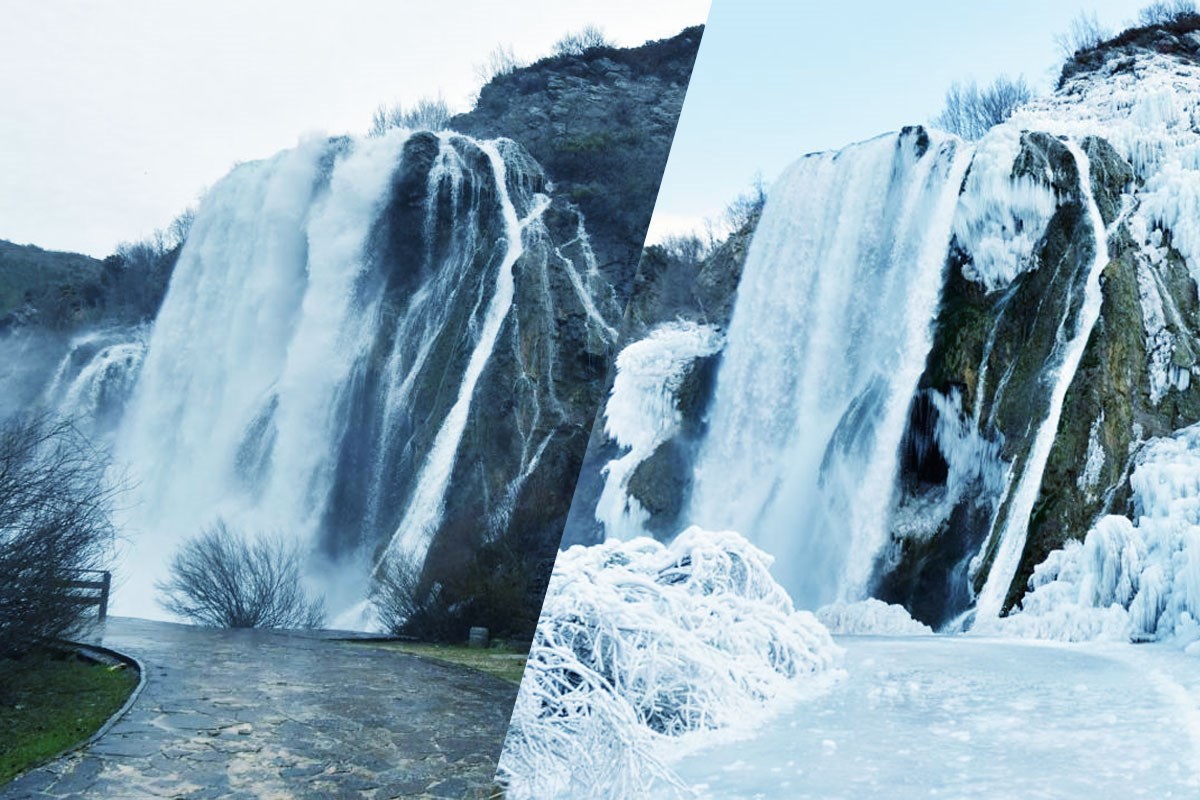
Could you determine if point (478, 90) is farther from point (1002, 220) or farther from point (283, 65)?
point (1002, 220)

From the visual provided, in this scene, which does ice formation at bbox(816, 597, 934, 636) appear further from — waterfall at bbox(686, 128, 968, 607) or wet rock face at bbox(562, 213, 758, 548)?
wet rock face at bbox(562, 213, 758, 548)

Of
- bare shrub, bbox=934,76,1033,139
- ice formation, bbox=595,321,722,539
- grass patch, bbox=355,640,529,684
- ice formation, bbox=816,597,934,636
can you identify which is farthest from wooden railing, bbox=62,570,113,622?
bare shrub, bbox=934,76,1033,139

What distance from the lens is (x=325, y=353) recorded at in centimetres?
342

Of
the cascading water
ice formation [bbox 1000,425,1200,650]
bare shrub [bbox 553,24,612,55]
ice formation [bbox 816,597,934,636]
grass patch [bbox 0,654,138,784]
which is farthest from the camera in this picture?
bare shrub [bbox 553,24,612,55]

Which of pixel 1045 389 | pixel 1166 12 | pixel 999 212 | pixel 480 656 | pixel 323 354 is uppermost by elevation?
pixel 1166 12

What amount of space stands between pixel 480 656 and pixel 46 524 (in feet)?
4.91

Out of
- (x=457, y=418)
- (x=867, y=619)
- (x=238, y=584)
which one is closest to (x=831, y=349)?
(x=867, y=619)

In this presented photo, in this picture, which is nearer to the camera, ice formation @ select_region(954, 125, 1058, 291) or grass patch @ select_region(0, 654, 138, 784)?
grass patch @ select_region(0, 654, 138, 784)

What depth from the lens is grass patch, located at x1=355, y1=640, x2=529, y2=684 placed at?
11.2ft

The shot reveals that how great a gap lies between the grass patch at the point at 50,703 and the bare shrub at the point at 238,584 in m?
0.36

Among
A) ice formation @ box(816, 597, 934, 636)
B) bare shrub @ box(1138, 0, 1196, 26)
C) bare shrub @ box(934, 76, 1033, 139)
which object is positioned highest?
bare shrub @ box(1138, 0, 1196, 26)

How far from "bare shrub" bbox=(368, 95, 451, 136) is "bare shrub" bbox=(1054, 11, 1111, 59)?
2.42 meters

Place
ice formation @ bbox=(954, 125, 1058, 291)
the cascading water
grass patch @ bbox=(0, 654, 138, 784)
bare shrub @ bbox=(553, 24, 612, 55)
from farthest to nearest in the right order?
ice formation @ bbox=(954, 125, 1058, 291), bare shrub @ bbox=(553, 24, 612, 55), the cascading water, grass patch @ bbox=(0, 654, 138, 784)

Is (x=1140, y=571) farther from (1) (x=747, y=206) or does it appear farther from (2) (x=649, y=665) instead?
(1) (x=747, y=206)
